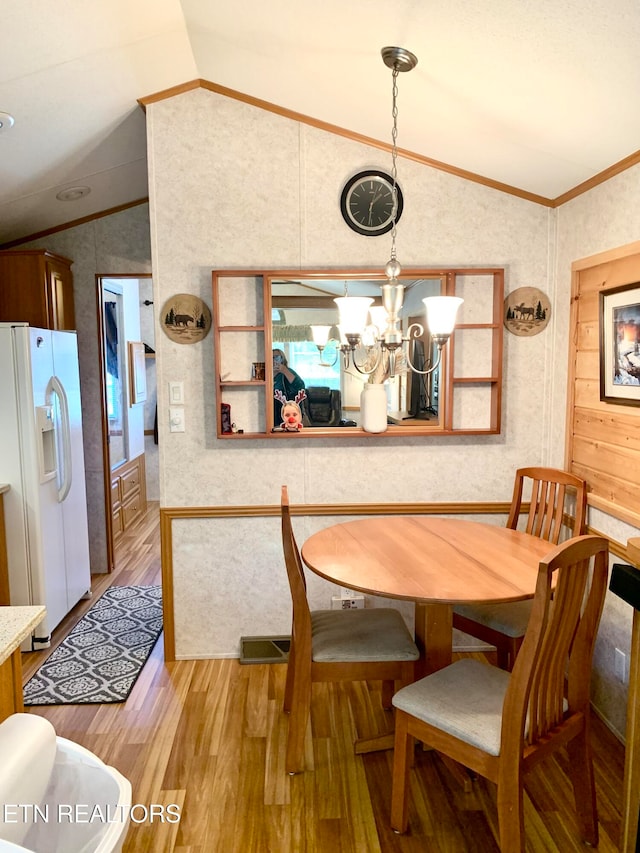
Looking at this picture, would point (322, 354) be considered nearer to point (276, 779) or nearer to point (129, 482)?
point (276, 779)

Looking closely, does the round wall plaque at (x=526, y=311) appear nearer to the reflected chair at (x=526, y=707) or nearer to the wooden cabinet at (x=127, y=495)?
the reflected chair at (x=526, y=707)

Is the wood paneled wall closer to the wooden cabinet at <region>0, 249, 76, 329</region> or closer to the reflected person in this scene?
the reflected person

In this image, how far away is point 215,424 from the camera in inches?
123

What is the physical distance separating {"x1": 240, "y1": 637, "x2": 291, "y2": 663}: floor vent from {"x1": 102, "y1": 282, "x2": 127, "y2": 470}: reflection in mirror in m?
2.27

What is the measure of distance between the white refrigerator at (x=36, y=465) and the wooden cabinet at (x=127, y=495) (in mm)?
1094

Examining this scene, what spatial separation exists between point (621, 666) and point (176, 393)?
90.0 inches

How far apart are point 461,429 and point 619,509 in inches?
34.4

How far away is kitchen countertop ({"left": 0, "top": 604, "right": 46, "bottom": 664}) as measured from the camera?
1377 mm

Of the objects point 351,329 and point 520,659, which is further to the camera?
point 351,329

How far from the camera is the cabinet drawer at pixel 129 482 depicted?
→ 5262 millimetres

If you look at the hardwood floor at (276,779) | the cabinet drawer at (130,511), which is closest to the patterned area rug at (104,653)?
the hardwood floor at (276,779)

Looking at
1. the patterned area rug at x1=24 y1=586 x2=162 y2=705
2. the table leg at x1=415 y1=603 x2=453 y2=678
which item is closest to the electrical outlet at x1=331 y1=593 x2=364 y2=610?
the table leg at x1=415 y1=603 x2=453 y2=678

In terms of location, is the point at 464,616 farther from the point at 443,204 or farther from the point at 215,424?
the point at 443,204

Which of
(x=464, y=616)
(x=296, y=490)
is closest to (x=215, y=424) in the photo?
(x=296, y=490)
